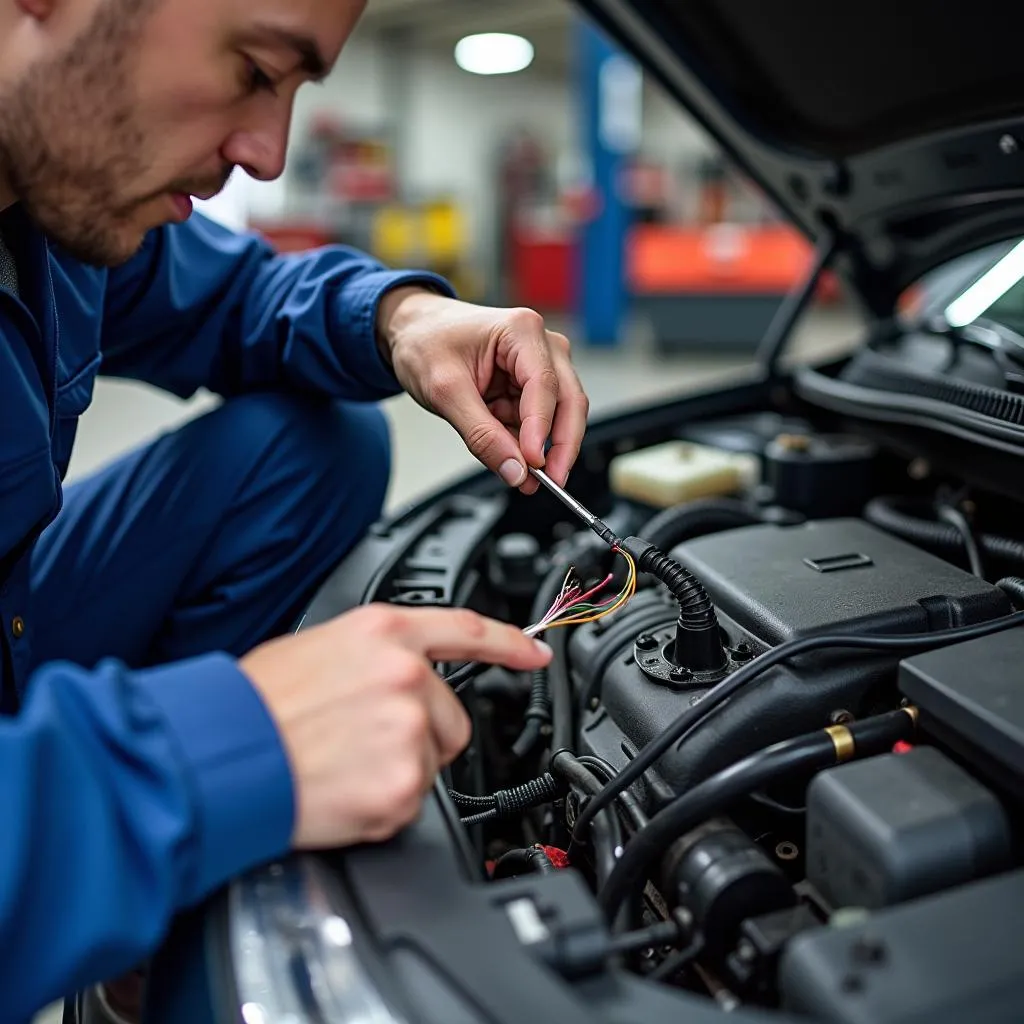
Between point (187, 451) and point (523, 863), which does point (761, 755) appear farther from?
point (187, 451)

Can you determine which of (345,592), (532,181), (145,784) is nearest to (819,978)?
(145,784)

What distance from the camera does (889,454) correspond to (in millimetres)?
1266

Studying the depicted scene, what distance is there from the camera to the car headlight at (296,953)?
18.4 inches

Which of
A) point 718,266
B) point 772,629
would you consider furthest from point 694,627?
point 718,266

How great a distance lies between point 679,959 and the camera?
57 cm

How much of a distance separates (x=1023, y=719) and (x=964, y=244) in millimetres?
932

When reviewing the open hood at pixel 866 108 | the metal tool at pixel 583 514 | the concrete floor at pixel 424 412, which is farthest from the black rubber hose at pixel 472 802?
the concrete floor at pixel 424 412

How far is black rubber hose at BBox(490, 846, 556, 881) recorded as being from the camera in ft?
2.20

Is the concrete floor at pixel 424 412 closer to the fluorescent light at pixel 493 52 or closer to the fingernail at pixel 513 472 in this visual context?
the fingernail at pixel 513 472

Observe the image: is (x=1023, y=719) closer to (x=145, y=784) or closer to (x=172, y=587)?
(x=145, y=784)

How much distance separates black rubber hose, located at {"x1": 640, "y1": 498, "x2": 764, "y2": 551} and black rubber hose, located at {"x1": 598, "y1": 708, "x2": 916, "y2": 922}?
0.38 meters

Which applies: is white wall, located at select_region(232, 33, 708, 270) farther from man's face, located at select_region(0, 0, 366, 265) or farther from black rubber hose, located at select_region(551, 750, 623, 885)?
black rubber hose, located at select_region(551, 750, 623, 885)

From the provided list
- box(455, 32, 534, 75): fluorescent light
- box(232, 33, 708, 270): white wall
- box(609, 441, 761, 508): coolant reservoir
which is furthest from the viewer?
box(232, 33, 708, 270): white wall

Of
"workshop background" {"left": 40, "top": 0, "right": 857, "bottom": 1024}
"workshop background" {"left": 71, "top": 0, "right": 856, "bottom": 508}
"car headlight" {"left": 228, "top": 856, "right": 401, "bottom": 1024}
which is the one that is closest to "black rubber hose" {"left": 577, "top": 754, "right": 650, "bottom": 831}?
"car headlight" {"left": 228, "top": 856, "right": 401, "bottom": 1024}
